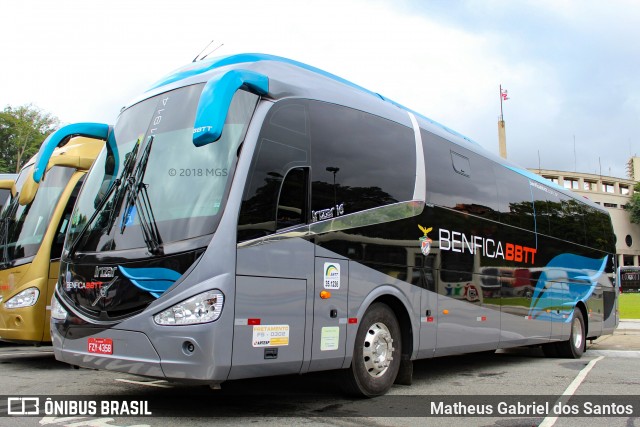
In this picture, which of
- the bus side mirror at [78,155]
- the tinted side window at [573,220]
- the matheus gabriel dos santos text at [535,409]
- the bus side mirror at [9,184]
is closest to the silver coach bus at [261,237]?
the matheus gabriel dos santos text at [535,409]

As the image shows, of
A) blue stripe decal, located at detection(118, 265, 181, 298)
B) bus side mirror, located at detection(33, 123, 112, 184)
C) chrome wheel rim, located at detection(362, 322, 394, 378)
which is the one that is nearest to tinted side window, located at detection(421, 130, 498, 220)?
chrome wheel rim, located at detection(362, 322, 394, 378)

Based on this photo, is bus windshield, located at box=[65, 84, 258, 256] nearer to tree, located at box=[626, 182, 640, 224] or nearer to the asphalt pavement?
the asphalt pavement

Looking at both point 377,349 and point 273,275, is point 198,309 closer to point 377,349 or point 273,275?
point 273,275

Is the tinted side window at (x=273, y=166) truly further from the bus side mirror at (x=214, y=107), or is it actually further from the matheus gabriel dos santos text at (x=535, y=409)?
the matheus gabriel dos santos text at (x=535, y=409)

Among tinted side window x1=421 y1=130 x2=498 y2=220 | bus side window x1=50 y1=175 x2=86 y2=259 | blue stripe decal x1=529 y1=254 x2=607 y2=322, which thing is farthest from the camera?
blue stripe decal x1=529 y1=254 x2=607 y2=322

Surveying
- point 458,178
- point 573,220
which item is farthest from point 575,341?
point 458,178

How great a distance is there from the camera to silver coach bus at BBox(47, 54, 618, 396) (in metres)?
5.14

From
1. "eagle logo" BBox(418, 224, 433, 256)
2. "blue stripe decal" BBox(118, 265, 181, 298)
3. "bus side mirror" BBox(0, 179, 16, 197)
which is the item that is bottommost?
"blue stripe decal" BBox(118, 265, 181, 298)

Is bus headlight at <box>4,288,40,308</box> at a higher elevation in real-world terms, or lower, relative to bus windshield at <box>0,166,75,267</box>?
lower

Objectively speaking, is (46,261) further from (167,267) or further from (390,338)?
(390,338)

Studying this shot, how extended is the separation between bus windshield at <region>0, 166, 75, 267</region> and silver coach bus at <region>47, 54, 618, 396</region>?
3.25 m

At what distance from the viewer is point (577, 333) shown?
1301cm

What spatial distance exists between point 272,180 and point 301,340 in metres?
1.57

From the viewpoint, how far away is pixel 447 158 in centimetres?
894
